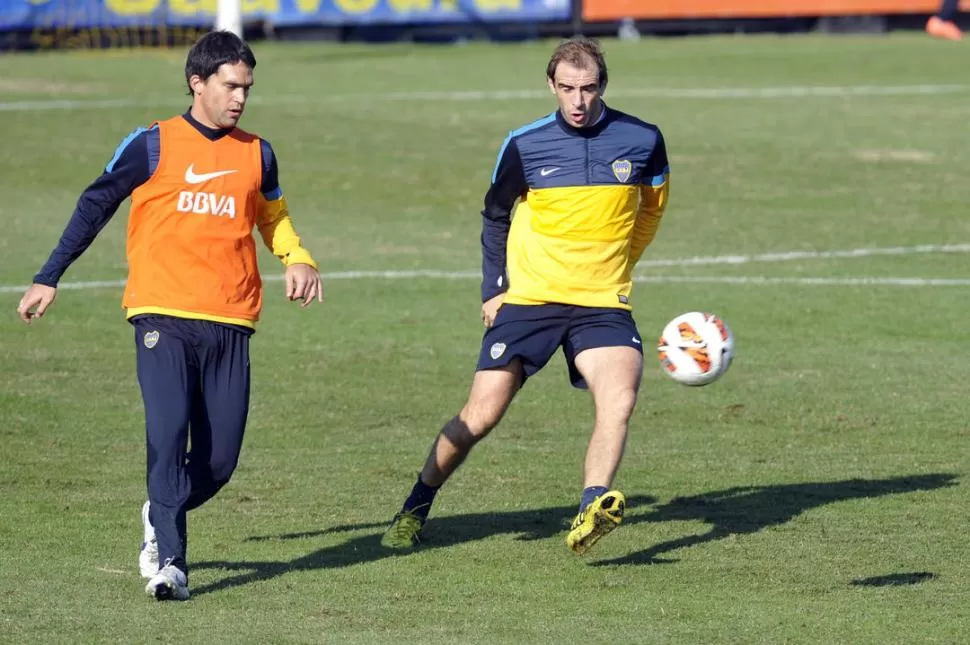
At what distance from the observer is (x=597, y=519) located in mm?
7695

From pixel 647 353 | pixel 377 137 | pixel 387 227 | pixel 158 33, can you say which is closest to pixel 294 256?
pixel 647 353

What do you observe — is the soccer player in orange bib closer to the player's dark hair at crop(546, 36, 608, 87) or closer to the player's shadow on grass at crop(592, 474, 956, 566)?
the player's dark hair at crop(546, 36, 608, 87)

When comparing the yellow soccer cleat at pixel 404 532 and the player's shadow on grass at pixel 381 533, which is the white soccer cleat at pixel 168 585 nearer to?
the player's shadow on grass at pixel 381 533

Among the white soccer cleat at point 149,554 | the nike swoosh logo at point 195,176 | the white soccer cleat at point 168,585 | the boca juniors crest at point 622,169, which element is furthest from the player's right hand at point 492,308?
the white soccer cleat at point 168,585

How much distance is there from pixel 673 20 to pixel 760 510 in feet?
101

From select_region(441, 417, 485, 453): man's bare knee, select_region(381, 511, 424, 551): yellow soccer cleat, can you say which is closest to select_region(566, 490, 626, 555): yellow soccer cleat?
select_region(441, 417, 485, 453): man's bare knee

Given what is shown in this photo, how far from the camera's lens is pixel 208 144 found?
298 inches

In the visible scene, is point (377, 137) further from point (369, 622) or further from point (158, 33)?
point (369, 622)

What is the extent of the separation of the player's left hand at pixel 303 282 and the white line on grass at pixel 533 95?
20.6m

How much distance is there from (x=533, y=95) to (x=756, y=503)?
20.1 meters

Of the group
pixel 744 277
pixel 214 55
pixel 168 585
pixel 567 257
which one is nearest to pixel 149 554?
pixel 168 585

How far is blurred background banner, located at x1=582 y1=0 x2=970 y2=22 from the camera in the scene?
38031 millimetres

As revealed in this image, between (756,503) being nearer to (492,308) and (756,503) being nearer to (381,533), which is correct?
(492,308)

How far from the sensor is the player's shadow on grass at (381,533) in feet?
26.3
